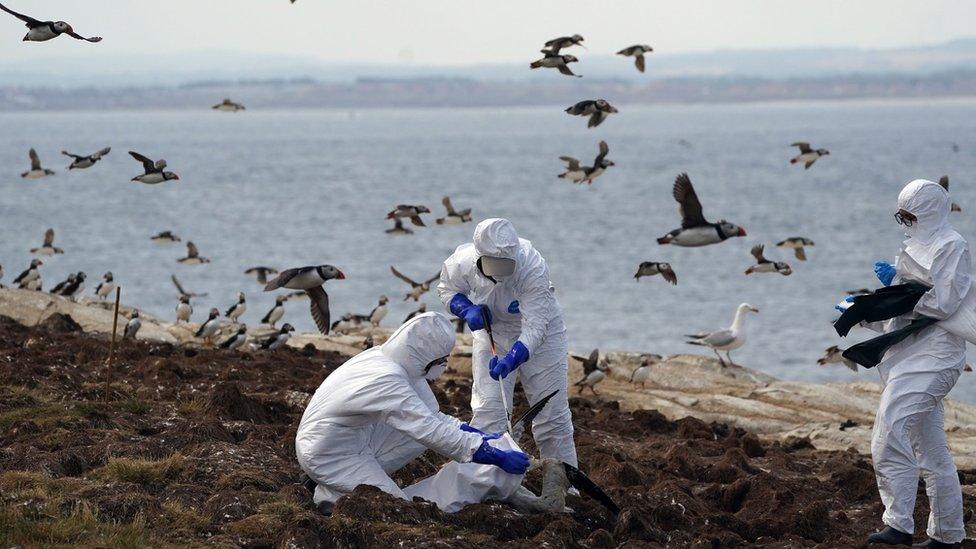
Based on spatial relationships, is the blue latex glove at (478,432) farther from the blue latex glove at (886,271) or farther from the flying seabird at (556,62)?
the flying seabird at (556,62)

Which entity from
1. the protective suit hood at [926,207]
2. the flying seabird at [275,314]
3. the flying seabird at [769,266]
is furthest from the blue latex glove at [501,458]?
the flying seabird at [275,314]

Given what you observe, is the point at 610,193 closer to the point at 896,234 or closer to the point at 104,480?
the point at 896,234

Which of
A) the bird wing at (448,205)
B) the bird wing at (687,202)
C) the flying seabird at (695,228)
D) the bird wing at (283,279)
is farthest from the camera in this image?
the bird wing at (448,205)

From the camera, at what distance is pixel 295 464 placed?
11242 millimetres

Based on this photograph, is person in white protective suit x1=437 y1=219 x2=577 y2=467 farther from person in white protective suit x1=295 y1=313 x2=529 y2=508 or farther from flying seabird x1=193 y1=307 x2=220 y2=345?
flying seabird x1=193 y1=307 x2=220 y2=345

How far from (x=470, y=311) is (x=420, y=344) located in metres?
1.50

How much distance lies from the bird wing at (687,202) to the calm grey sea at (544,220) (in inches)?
559

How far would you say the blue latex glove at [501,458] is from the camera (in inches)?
380

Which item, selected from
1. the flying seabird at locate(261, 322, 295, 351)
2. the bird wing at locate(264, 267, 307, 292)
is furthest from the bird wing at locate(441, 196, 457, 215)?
the bird wing at locate(264, 267, 307, 292)

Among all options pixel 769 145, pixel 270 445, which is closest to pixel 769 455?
pixel 270 445

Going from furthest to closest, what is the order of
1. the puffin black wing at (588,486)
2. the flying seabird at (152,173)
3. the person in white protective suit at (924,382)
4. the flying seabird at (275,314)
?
the flying seabird at (275,314) → the flying seabird at (152,173) → the puffin black wing at (588,486) → the person in white protective suit at (924,382)

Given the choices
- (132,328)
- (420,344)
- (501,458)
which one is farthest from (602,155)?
(501,458)

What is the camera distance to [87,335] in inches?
711

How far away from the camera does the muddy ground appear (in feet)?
30.8
